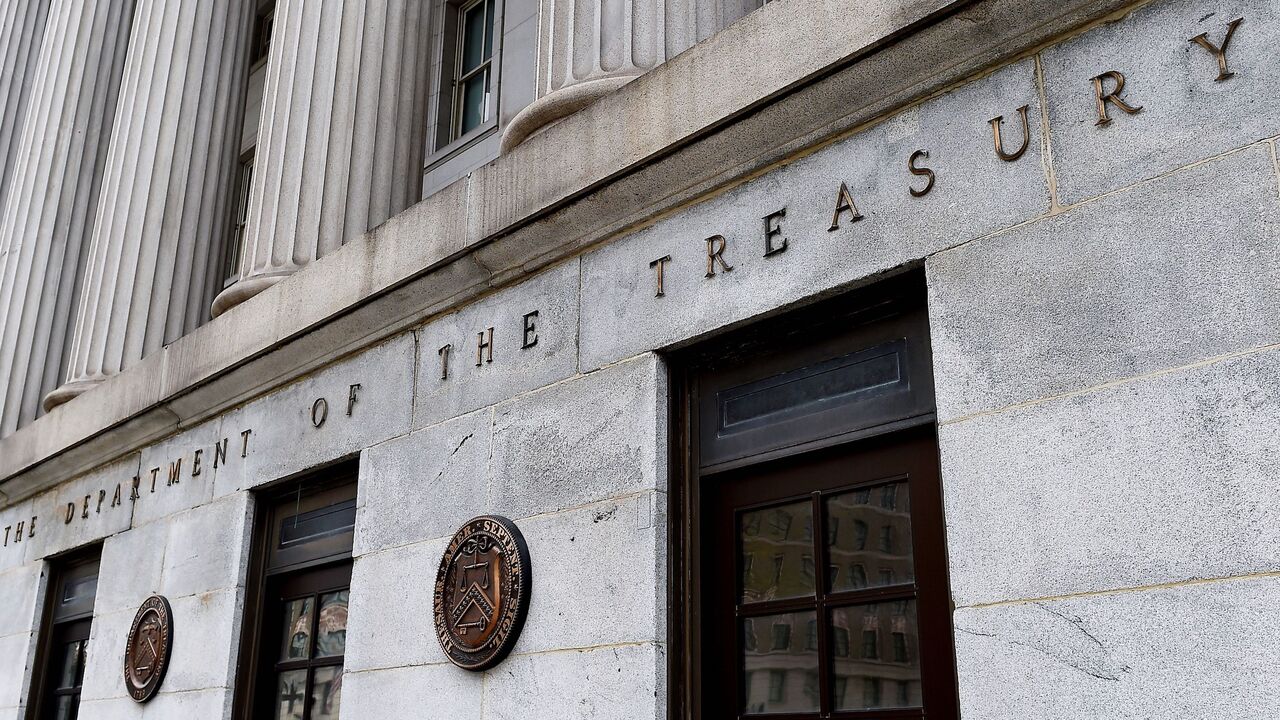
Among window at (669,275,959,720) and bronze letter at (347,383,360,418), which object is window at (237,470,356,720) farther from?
window at (669,275,959,720)

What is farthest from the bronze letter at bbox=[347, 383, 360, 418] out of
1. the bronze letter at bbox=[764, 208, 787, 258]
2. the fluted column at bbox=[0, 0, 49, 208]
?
the fluted column at bbox=[0, 0, 49, 208]

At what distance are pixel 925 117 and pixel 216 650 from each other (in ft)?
22.2

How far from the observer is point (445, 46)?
16250 mm

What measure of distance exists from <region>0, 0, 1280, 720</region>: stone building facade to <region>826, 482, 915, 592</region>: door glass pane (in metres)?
0.02

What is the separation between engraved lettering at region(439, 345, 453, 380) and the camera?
7.65 meters

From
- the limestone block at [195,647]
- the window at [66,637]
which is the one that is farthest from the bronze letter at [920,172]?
the window at [66,637]

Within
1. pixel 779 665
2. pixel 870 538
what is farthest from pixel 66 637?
pixel 870 538

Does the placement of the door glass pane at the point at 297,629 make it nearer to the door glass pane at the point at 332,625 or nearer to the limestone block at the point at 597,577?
the door glass pane at the point at 332,625

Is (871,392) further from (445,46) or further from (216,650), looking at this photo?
(445,46)

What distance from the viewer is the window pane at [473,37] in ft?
52.7

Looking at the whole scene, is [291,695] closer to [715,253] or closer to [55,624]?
[55,624]

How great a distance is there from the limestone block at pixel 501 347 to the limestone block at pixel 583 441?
0.17 m

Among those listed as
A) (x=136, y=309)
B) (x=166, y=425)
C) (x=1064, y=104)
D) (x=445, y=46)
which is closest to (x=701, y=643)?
(x=1064, y=104)

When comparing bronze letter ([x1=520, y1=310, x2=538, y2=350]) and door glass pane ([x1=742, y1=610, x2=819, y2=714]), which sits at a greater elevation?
bronze letter ([x1=520, y1=310, x2=538, y2=350])
